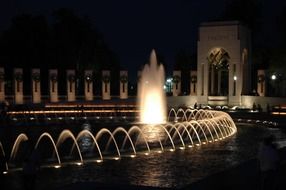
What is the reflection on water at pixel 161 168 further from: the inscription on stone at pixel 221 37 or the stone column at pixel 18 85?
the stone column at pixel 18 85

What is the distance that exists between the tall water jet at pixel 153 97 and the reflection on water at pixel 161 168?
15287 mm

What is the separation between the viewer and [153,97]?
38.2 m

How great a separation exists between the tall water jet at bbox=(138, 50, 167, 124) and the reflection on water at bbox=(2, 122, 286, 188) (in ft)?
50.2

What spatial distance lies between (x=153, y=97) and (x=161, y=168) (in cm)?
2290

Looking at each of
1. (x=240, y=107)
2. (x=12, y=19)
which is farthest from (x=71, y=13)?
(x=240, y=107)

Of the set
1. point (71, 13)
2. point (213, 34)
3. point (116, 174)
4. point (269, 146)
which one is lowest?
point (116, 174)

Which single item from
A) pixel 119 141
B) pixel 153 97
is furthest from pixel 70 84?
pixel 119 141

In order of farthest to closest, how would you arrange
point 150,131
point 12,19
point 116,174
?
point 12,19, point 150,131, point 116,174

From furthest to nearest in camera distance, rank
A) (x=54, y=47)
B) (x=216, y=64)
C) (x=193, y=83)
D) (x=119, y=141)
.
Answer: (x=54, y=47), (x=216, y=64), (x=193, y=83), (x=119, y=141)

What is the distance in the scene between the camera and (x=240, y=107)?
48.1 meters

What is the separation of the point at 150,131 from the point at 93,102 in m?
23.3

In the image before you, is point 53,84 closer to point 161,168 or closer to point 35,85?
point 35,85

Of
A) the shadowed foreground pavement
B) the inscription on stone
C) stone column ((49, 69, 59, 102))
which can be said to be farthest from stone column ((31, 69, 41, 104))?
the shadowed foreground pavement

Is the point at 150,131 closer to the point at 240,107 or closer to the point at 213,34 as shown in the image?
the point at 240,107
